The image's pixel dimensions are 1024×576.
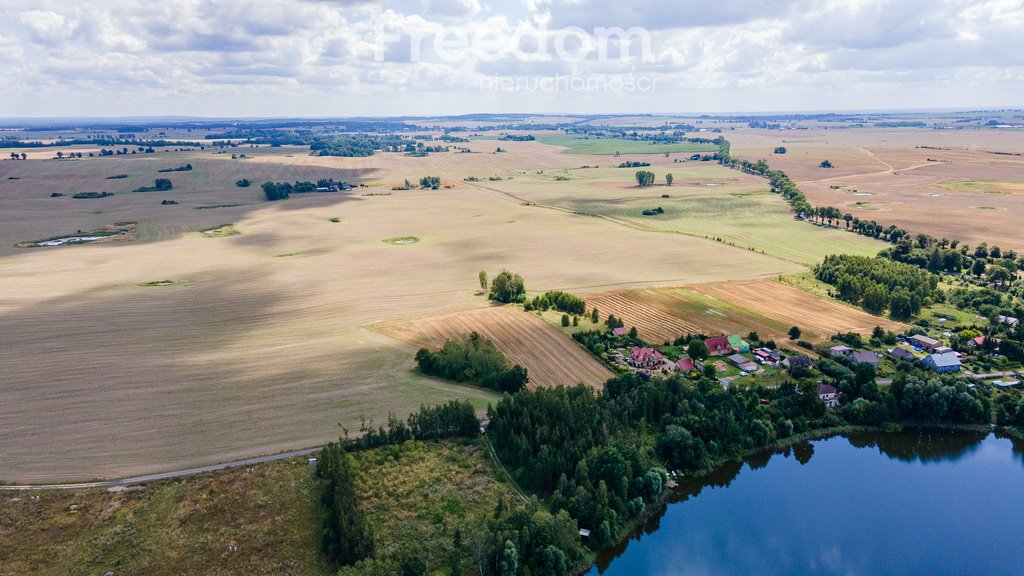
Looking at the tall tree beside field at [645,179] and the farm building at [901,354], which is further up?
the tall tree beside field at [645,179]

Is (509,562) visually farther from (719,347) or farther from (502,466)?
(719,347)

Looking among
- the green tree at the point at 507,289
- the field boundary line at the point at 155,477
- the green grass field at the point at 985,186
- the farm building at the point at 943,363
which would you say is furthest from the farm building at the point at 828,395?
the green grass field at the point at 985,186

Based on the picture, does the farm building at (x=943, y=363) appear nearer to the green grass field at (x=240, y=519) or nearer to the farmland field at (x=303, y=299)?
the farmland field at (x=303, y=299)

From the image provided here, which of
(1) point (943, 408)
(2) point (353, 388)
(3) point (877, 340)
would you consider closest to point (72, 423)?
(2) point (353, 388)

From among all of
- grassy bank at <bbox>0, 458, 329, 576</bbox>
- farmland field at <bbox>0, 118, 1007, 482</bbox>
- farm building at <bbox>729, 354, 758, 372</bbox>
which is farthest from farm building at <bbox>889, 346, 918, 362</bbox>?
grassy bank at <bbox>0, 458, 329, 576</bbox>

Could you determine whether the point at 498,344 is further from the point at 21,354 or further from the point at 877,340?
the point at 21,354

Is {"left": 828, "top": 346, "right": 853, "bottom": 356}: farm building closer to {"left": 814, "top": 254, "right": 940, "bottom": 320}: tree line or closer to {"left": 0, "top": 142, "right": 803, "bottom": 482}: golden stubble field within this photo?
{"left": 814, "top": 254, "right": 940, "bottom": 320}: tree line
